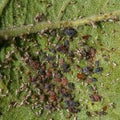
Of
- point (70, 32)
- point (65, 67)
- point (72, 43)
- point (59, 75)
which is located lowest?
point (59, 75)

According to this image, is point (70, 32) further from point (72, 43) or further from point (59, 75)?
point (59, 75)

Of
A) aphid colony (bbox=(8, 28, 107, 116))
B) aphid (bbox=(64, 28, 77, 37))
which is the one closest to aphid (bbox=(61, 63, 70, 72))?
aphid colony (bbox=(8, 28, 107, 116))

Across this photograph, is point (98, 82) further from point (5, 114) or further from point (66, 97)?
point (5, 114)

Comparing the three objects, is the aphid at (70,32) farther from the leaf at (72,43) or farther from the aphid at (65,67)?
the aphid at (65,67)

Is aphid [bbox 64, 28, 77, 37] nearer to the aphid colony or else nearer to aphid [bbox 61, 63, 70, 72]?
the aphid colony

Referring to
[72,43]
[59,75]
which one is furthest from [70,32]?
[59,75]

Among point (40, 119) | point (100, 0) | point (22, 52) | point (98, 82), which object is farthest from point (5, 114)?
point (100, 0)
